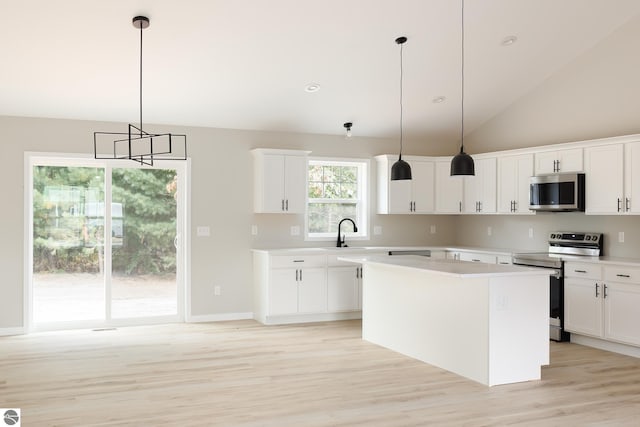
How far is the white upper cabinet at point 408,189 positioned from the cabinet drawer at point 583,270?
2.26 metres

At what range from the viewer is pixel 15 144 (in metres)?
6.31

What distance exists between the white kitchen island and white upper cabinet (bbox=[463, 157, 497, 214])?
2293mm

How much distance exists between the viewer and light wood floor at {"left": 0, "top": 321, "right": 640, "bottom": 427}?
12.4ft

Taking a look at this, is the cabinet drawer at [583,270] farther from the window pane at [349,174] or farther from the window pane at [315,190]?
the window pane at [315,190]

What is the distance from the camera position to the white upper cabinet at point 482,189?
7293mm

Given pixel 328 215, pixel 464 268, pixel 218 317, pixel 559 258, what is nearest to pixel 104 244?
pixel 218 317

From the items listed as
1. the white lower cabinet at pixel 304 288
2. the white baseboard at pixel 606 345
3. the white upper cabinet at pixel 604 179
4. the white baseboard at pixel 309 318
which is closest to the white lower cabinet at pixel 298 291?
the white lower cabinet at pixel 304 288

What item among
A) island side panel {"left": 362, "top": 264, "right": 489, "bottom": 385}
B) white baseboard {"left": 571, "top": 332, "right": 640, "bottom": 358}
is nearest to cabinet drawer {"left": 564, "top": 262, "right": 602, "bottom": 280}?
white baseboard {"left": 571, "top": 332, "right": 640, "bottom": 358}

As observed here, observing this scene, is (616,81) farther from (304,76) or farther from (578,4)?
(304,76)

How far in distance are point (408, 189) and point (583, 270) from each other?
8.49 ft

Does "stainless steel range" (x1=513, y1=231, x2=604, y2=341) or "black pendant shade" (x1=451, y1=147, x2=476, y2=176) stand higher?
"black pendant shade" (x1=451, y1=147, x2=476, y2=176)

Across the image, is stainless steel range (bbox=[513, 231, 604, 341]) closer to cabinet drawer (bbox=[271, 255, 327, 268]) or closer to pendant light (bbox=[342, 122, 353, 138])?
cabinet drawer (bbox=[271, 255, 327, 268])

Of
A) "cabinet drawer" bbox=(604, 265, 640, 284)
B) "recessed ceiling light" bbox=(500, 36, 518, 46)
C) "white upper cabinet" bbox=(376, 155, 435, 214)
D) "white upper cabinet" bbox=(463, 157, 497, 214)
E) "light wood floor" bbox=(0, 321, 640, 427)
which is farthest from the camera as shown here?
"white upper cabinet" bbox=(376, 155, 435, 214)

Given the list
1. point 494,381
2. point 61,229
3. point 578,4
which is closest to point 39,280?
point 61,229
